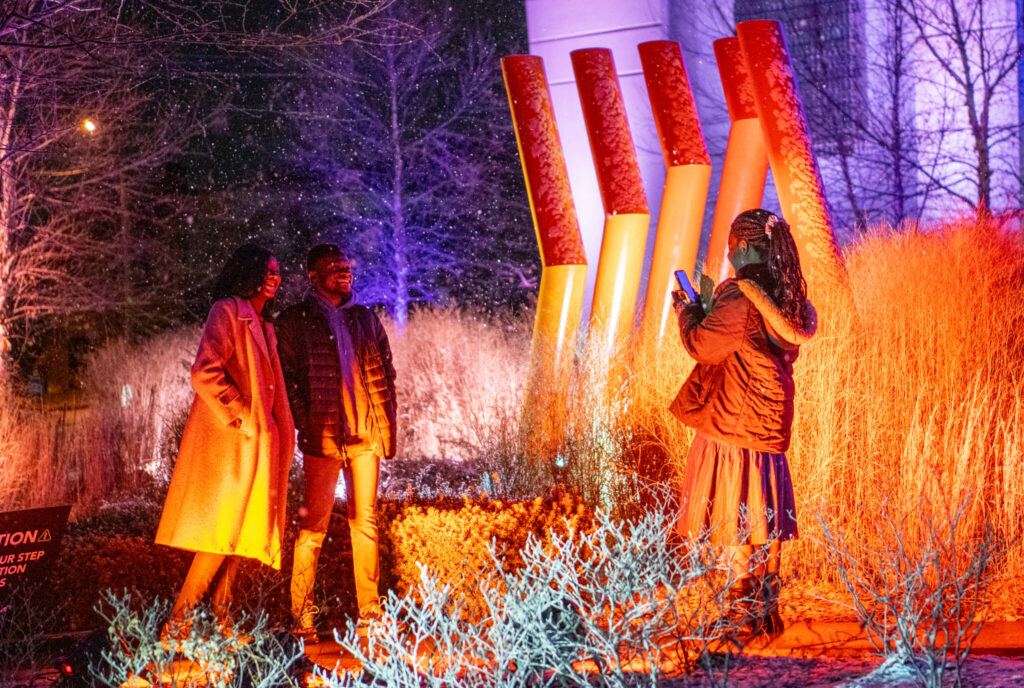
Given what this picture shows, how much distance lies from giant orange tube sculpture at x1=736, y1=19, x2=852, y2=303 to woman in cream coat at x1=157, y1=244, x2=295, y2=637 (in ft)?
13.0

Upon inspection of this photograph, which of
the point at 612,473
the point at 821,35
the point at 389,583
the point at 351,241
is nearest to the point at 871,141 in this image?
the point at 821,35

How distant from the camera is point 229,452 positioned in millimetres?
4285

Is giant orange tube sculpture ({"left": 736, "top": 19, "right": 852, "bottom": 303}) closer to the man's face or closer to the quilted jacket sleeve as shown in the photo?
the quilted jacket sleeve

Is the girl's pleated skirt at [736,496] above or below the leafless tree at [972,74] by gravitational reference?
below

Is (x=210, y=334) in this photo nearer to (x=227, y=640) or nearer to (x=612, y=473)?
(x=227, y=640)

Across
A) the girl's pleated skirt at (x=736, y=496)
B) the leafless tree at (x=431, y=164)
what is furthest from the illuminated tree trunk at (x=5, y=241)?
the girl's pleated skirt at (x=736, y=496)

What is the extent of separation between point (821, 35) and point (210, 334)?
1194cm

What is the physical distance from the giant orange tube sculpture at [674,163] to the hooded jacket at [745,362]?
12.0 feet

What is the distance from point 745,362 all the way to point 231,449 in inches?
82.8

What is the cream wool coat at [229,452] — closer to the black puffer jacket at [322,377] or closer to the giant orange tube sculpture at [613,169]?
the black puffer jacket at [322,377]

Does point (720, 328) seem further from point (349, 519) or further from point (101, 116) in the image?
point (101, 116)

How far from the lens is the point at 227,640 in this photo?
3.56 meters

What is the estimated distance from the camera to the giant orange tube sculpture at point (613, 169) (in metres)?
7.88

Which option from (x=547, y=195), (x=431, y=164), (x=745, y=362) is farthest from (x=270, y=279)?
(x=431, y=164)
